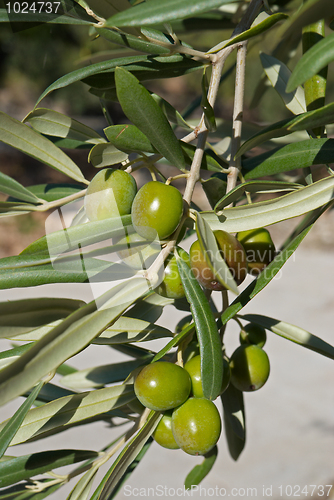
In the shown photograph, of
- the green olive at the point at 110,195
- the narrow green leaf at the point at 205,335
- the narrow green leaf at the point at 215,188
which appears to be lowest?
the narrow green leaf at the point at 205,335

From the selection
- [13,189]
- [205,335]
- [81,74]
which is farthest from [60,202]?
[205,335]

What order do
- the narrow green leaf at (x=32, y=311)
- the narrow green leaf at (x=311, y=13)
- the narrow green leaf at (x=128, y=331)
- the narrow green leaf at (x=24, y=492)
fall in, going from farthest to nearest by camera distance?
the narrow green leaf at (x=24, y=492) → the narrow green leaf at (x=128, y=331) → the narrow green leaf at (x=32, y=311) → the narrow green leaf at (x=311, y=13)

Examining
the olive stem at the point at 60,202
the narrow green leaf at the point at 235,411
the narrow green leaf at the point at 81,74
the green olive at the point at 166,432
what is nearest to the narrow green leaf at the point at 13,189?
the olive stem at the point at 60,202

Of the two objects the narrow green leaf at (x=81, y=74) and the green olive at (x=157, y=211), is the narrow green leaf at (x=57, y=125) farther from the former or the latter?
the green olive at (x=157, y=211)

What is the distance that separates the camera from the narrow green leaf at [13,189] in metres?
0.54

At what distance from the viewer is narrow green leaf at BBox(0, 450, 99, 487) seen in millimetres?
551

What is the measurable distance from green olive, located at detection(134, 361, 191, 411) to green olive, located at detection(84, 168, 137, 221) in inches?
7.0

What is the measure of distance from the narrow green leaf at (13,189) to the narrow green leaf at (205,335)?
248mm

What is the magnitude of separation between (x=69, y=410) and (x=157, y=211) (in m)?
0.27

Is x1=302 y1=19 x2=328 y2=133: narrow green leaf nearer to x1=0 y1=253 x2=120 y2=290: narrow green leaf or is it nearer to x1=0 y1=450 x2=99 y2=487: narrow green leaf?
x1=0 y1=253 x2=120 y2=290: narrow green leaf

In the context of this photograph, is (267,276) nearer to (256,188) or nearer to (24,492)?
(256,188)

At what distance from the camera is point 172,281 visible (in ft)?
1.51

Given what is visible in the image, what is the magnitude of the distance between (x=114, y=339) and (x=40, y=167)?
6774 millimetres

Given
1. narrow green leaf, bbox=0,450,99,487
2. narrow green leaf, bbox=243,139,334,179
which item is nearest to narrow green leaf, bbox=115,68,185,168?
narrow green leaf, bbox=243,139,334,179
